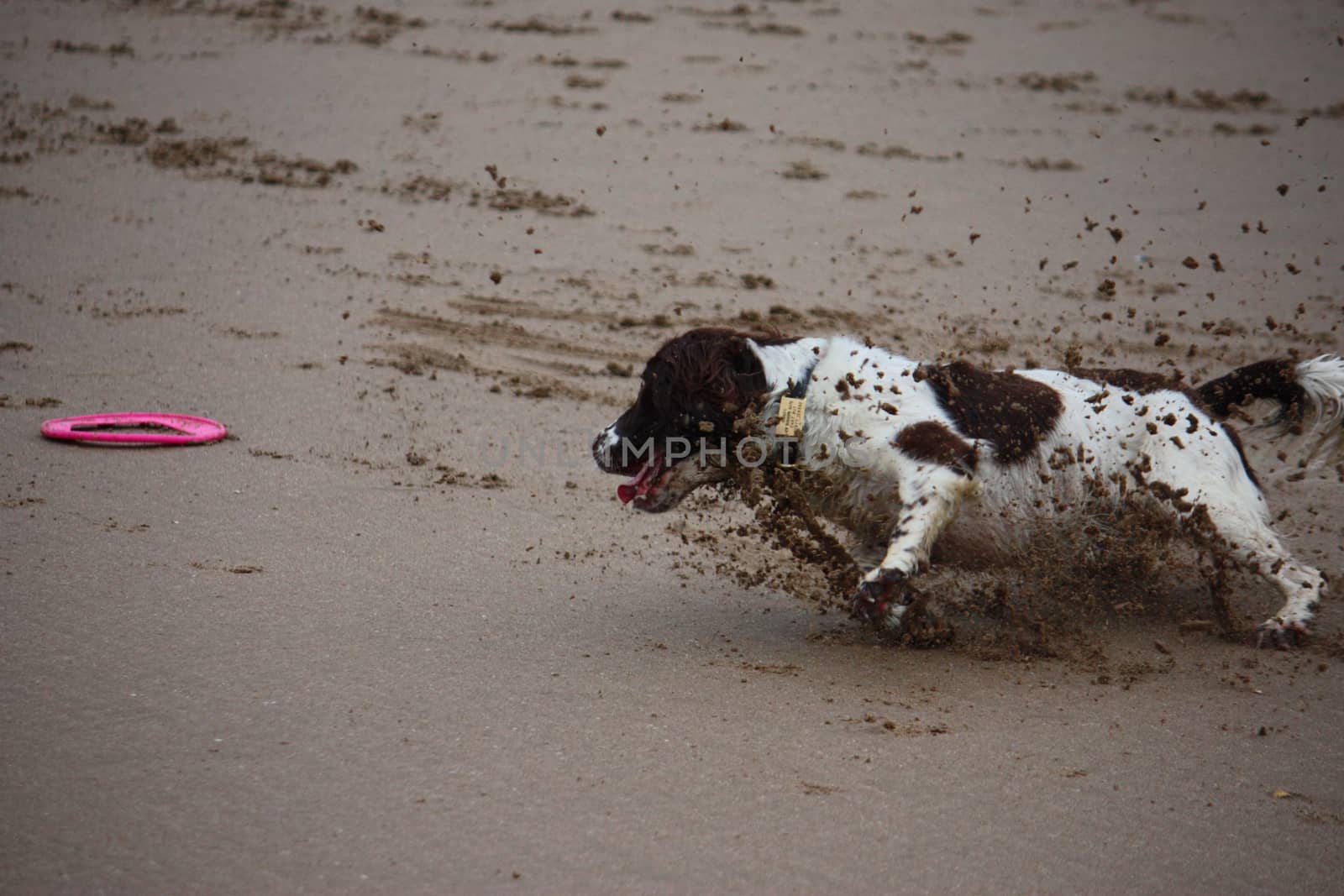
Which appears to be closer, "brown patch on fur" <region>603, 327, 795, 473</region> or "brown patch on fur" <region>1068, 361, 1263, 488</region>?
"brown patch on fur" <region>603, 327, 795, 473</region>

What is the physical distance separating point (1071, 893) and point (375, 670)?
7.62 ft

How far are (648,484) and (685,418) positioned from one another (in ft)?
1.03

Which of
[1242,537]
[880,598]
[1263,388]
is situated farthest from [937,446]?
[1263,388]

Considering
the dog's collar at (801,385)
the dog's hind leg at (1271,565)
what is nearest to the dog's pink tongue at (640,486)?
the dog's collar at (801,385)

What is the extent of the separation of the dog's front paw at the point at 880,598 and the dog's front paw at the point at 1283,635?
155 cm

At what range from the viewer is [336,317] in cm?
807

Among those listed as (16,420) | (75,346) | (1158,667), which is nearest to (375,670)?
(1158,667)

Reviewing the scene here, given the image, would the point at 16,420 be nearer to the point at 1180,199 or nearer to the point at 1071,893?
the point at 1071,893

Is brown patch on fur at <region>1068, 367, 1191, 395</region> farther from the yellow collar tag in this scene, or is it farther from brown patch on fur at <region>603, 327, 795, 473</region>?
brown patch on fur at <region>603, 327, 795, 473</region>

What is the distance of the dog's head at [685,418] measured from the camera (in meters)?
4.80

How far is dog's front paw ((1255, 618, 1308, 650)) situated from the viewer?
480cm

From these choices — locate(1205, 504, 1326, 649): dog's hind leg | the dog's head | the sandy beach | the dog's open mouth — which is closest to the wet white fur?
locate(1205, 504, 1326, 649): dog's hind leg

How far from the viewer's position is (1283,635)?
4.81 meters

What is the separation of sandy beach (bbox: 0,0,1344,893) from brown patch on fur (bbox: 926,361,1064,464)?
2.13 ft
